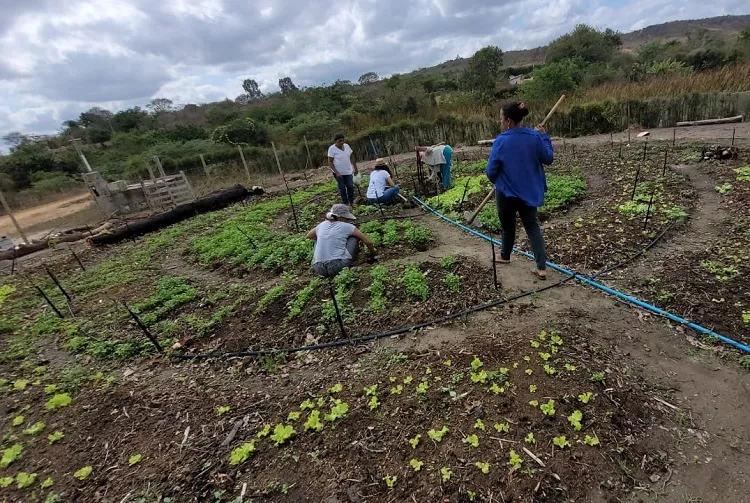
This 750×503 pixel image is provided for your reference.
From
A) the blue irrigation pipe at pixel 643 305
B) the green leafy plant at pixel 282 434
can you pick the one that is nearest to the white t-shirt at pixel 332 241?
the blue irrigation pipe at pixel 643 305

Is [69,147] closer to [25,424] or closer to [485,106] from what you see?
[485,106]

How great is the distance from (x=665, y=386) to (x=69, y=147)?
125 ft

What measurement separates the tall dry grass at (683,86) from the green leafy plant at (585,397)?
14.0 meters

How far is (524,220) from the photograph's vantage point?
369cm

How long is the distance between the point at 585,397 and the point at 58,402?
428cm

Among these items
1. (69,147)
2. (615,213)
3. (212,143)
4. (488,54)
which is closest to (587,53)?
(488,54)

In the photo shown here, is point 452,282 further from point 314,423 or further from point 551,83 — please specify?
point 551,83

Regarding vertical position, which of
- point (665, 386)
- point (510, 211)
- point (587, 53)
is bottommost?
point (665, 386)

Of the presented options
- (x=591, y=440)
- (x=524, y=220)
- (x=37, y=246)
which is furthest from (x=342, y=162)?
(x=37, y=246)

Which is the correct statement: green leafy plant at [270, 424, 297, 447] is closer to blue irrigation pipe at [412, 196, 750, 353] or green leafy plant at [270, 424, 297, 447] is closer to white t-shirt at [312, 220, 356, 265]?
white t-shirt at [312, 220, 356, 265]

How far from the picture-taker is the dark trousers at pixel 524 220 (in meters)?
3.61

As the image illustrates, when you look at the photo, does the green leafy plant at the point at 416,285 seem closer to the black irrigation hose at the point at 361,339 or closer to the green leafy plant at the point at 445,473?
the black irrigation hose at the point at 361,339

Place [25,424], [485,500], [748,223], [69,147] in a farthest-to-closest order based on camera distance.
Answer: [69,147] < [748,223] < [25,424] < [485,500]

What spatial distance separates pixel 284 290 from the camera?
179 inches
